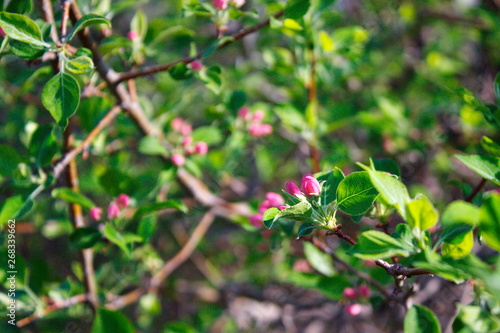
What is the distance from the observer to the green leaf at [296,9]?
94 cm

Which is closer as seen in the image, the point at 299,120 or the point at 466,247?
the point at 466,247

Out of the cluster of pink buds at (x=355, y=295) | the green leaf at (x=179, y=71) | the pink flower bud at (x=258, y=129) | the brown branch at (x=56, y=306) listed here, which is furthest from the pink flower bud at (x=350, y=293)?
the brown branch at (x=56, y=306)

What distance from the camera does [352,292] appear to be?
3.54ft

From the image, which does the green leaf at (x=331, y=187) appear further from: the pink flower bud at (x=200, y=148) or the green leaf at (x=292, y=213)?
the pink flower bud at (x=200, y=148)

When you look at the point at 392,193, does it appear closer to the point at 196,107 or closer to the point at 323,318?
the point at 323,318

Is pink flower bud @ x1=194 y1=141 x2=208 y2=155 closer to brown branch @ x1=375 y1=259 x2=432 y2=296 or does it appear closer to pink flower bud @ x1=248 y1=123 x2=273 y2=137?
pink flower bud @ x1=248 y1=123 x2=273 y2=137

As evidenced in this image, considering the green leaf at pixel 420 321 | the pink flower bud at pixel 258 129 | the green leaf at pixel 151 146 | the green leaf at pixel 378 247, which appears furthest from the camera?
the pink flower bud at pixel 258 129

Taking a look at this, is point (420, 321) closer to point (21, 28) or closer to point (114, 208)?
point (114, 208)

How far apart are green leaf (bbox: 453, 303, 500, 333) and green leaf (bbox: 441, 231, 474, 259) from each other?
135mm

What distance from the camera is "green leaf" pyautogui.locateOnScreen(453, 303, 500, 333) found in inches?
28.3

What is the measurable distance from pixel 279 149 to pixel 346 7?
118 centimetres

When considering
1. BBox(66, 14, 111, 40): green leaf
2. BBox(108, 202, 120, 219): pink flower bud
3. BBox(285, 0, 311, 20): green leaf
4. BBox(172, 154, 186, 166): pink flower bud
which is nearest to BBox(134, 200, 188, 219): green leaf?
BBox(108, 202, 120, 219): pink flower bud

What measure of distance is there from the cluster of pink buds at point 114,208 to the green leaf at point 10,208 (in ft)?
0.55

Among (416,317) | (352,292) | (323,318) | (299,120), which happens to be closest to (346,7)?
(299,120)
